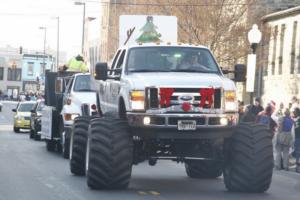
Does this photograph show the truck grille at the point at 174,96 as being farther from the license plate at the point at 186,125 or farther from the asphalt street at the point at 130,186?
the asphalt street at the point at 130,186

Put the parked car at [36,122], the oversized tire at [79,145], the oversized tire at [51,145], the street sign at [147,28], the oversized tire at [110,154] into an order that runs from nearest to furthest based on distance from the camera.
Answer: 1. the oversized tire at [110,154]
2. the oversized tire at [79,145]
3. the oversized tire at [51,145]
4. the street sign at [147,28]
5. the parked car at [36,122]

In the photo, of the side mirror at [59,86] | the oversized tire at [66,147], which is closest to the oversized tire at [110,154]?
the oversized tire at [66,147]

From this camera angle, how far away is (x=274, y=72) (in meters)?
48.7

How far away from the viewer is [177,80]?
1480cm

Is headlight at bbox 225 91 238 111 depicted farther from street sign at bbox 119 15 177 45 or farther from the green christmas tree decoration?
street sign at bbox 119 15 177 45

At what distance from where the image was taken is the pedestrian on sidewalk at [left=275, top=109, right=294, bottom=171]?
937 inches

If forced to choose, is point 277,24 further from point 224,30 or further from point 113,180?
point 113,180

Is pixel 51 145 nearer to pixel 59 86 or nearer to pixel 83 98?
pixel 59 86

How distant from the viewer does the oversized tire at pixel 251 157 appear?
15.2 m

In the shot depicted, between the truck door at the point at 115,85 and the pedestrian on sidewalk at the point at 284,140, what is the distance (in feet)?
26.7

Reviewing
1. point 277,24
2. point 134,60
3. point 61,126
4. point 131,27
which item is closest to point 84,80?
point 61,126

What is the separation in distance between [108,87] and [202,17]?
88.3ft

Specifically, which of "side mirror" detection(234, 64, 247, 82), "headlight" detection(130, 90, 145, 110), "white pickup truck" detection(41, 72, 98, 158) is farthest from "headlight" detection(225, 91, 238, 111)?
"white pickup truck" detection(41, 72, 98, 158)

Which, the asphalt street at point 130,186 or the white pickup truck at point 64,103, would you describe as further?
the white pickup truck at point 64,103
